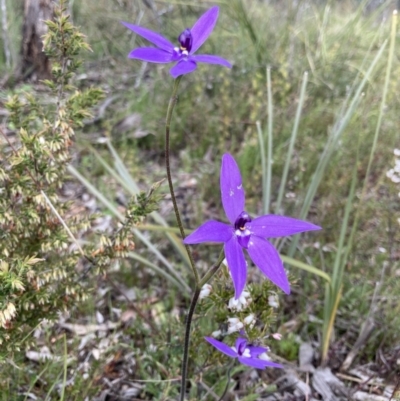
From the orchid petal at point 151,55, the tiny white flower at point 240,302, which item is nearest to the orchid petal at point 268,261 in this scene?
the tiny white flower at point 240,302

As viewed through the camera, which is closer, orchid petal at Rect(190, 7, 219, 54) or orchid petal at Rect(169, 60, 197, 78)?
orchid petal at Rect(169, 60, 197, 78)

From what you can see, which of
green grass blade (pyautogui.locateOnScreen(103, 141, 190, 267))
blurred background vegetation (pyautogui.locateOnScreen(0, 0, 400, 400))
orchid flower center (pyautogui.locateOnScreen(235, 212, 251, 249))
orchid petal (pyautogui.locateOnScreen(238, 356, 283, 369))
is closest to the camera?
orchid flower center (pyautogui.locateOnScreen(235, 212, 251, 249))

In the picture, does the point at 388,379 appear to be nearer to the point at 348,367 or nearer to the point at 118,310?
the point at 348,367

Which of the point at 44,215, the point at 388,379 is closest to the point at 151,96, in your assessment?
the point at 44,215

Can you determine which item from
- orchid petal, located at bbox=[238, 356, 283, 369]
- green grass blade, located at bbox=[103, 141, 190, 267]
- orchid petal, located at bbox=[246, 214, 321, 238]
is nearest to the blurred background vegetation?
green grass blade, located at bbox=[103, 141, 190, 267]

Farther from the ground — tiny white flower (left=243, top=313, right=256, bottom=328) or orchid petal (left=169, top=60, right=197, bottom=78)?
orchid petal (left=169, top=60, right=197, bottom=78)

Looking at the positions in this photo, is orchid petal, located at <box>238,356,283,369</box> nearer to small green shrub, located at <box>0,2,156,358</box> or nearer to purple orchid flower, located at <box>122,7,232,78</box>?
small green shrub, located at <box>0,2,156,358</box>

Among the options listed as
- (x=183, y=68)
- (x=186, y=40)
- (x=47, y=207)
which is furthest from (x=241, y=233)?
(x=47, y=207)

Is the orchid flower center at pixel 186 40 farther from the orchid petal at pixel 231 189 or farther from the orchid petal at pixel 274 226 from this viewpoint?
the orchid petal at pixel 274 226
